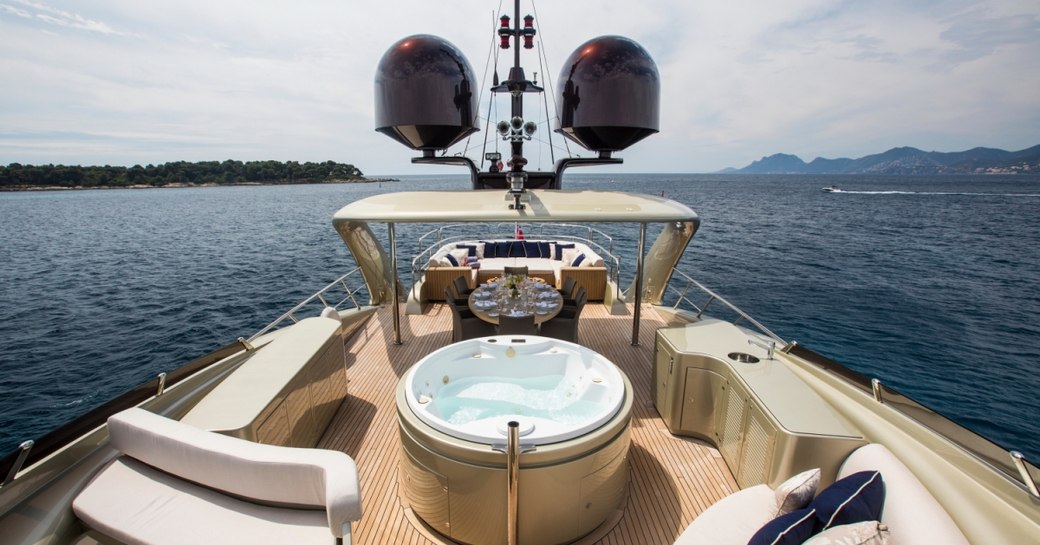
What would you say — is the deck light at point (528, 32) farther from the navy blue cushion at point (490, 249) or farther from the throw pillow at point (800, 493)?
the throw pillow at point (800, 493)

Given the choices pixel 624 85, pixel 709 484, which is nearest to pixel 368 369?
pixel 709 484

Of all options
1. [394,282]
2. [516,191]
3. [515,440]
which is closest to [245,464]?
[515,440]

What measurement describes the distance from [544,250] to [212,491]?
809 cm

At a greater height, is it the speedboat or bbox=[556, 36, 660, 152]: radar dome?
bbox=[556, 36, 660, 152]: radar dome

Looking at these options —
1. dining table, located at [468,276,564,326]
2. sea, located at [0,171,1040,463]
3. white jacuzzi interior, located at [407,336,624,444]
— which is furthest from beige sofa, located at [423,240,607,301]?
sea, located at [0,171,1040,463]

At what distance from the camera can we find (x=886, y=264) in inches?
797

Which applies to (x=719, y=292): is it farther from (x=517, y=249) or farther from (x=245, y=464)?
(x=245, y=464)

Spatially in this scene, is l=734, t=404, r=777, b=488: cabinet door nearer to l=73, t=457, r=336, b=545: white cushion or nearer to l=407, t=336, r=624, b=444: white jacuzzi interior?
l=407, t=336, r=624, b=444: white jacuzzi interior

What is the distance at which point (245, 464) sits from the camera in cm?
224

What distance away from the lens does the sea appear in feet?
30.3

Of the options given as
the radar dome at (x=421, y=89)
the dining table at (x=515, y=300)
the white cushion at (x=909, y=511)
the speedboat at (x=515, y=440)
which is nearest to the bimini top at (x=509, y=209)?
the speedboat at (x=515, y=440)

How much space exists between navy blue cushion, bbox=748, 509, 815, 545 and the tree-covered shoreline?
10608 centimetres

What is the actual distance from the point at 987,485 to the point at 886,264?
76.4ft

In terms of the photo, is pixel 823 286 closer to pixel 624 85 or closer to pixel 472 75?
pixel 624 85
